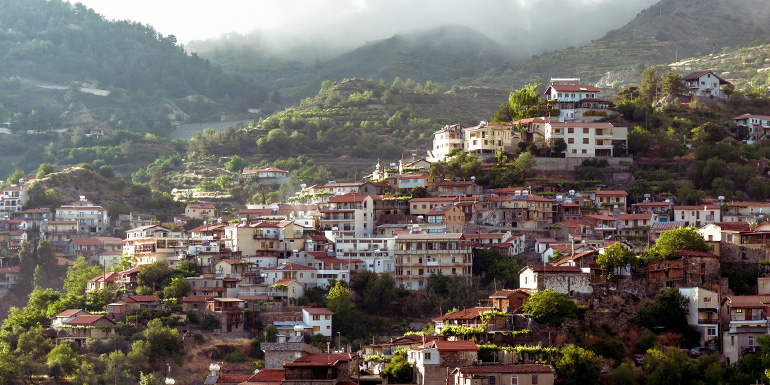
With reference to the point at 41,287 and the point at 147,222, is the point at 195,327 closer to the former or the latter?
the point at 41,287

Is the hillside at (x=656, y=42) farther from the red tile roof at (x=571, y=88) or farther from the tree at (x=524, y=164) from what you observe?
the tree at (x=524, y=164)

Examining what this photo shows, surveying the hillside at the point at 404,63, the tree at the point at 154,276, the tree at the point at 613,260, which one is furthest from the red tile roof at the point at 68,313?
the hillside at the point at 404,63

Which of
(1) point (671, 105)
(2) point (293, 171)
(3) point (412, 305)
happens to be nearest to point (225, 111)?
(2) point (293, 171)

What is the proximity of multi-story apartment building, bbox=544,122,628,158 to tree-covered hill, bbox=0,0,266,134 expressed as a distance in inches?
2887

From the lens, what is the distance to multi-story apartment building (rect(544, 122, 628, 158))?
76.9 m

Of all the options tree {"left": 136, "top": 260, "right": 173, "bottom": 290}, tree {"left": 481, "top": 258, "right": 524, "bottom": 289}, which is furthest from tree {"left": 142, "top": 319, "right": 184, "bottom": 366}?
tree {"left": 481, "top": 258, "right": 524, "bottom": 289}

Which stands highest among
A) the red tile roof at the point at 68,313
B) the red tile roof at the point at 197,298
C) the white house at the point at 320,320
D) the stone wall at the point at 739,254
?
the stone wall at the point at 739,254

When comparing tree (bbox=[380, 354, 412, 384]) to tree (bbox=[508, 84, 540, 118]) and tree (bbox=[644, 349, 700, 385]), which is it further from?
tree (bbox=[508, 84, 540, 118])

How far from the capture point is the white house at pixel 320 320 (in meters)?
59.6

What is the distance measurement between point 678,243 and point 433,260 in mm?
11838

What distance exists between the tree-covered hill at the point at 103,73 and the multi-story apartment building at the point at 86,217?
54.9 metres

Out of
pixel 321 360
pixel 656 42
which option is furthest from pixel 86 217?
pixel 656 42

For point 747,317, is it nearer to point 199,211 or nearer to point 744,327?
point 744,327

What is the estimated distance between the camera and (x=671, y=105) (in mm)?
85938
